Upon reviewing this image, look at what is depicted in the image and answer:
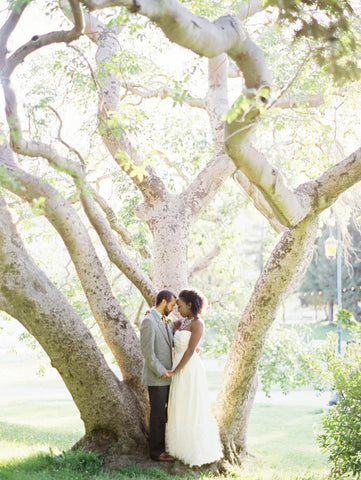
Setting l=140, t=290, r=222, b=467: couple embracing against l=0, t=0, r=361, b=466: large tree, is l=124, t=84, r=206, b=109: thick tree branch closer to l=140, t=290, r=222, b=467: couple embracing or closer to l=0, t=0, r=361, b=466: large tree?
l=0, t=0, r=361, b=466: large tree

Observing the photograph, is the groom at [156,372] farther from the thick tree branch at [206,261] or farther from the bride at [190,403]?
the thick tree branch at [206,261]

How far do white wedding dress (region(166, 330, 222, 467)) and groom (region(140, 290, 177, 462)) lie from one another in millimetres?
86

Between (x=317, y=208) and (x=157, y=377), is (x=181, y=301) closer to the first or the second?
(x=157, y=377)

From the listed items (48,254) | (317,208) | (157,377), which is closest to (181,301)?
(157,377)

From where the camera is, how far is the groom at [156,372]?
21.0 feet

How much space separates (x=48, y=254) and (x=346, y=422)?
28.9ft

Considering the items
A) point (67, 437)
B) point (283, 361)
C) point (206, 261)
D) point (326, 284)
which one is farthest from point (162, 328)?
point (326, 284)

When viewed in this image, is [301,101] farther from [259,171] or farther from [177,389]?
[177,389]

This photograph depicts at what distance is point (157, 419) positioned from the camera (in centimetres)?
648

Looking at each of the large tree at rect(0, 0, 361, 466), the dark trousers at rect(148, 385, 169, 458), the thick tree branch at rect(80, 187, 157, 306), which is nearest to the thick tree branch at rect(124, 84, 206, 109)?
the large tree at rect(0, 0, 361, 466)

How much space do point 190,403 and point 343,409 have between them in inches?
61.7

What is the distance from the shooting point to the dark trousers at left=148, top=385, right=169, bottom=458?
21.2 ft

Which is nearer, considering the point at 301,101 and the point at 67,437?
the point at 301,101

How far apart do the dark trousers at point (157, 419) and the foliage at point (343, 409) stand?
1.62 m
